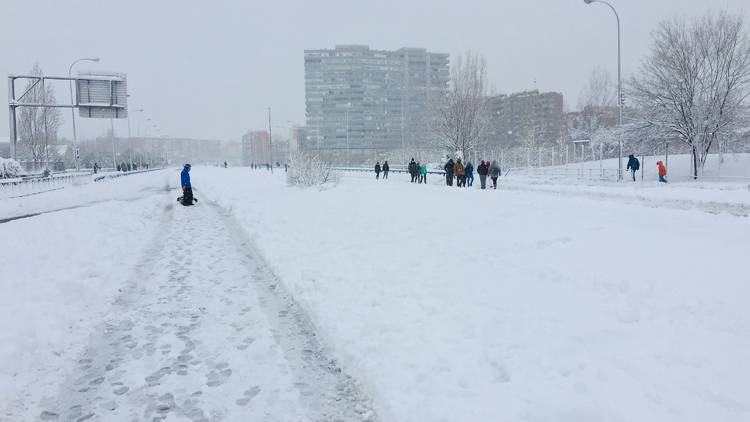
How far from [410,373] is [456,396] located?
0.57m

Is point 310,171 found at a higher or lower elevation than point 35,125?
lower

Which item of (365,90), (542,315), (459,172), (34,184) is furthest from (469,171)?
(365,90)

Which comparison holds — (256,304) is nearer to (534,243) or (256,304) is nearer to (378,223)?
(534,243)

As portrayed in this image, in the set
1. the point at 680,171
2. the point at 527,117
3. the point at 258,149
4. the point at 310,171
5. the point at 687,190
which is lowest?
the point at 687,190

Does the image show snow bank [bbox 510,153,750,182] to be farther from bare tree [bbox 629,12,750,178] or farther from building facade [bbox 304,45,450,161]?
building facade [bbox 304,45,450,161]

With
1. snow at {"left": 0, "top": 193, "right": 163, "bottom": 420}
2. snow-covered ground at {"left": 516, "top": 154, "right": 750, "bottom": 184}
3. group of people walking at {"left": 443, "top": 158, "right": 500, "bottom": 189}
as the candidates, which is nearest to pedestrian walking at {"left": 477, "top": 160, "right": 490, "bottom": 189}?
group of people walking at {"left": 443, "top": 158, "right": 500, "bottom": 189}

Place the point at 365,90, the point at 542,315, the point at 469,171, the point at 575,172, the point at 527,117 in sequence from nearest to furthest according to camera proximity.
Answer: the point at 542,315, the point at 469,171, the point at 575,172, the point at 527,117, the point at 365,90

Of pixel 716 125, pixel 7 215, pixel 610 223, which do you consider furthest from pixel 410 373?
pixel 716 125

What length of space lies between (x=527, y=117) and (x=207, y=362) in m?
98.6

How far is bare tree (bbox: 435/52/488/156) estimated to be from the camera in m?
47.0

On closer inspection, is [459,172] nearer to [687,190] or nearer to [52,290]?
[687,190]

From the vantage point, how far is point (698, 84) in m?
29.8

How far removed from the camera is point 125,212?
18.0 m

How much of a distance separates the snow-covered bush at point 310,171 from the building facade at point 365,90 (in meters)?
107
